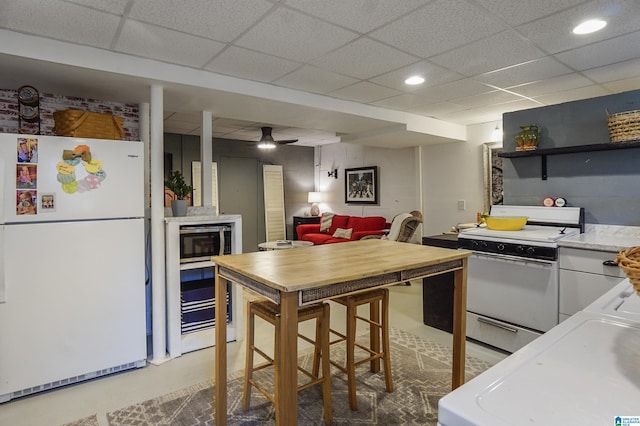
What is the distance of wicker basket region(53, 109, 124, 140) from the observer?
2.67m

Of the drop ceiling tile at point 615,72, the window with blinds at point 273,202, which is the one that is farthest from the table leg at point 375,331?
the window with blinds at point 273,202

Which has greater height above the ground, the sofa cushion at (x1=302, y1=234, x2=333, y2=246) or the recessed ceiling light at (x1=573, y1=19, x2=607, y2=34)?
the recessed ceiling light at (x1=573, y1=19, x2=607, y2=34)

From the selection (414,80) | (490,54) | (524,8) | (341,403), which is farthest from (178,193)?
(524,8)

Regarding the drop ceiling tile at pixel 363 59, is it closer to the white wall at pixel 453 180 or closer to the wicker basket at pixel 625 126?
the wicker basket at pixel 625 126

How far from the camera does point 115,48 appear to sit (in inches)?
99.0

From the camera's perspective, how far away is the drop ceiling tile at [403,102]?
392cm

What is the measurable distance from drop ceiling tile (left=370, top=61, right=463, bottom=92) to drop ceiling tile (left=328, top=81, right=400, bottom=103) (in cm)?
11

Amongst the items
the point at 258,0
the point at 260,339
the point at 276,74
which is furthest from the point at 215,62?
→ the point at 260,339

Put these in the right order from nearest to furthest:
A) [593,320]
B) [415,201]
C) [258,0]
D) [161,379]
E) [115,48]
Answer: [593,320] → [258,0] → [115,48] → [161,379] → [415,201]

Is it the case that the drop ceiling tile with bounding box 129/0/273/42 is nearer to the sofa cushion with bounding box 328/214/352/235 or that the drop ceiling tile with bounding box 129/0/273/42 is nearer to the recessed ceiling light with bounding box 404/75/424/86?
the recessed ceiling light with bounding box 404/75/424/86

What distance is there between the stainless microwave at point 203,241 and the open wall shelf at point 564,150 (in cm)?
274

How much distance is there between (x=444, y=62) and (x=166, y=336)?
315 cm

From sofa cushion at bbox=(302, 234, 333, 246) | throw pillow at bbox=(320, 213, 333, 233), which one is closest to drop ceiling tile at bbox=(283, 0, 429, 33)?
sofa cushion at bbox=(302, 234, 333, 246)

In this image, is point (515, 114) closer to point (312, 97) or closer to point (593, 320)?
point (312, 97)
